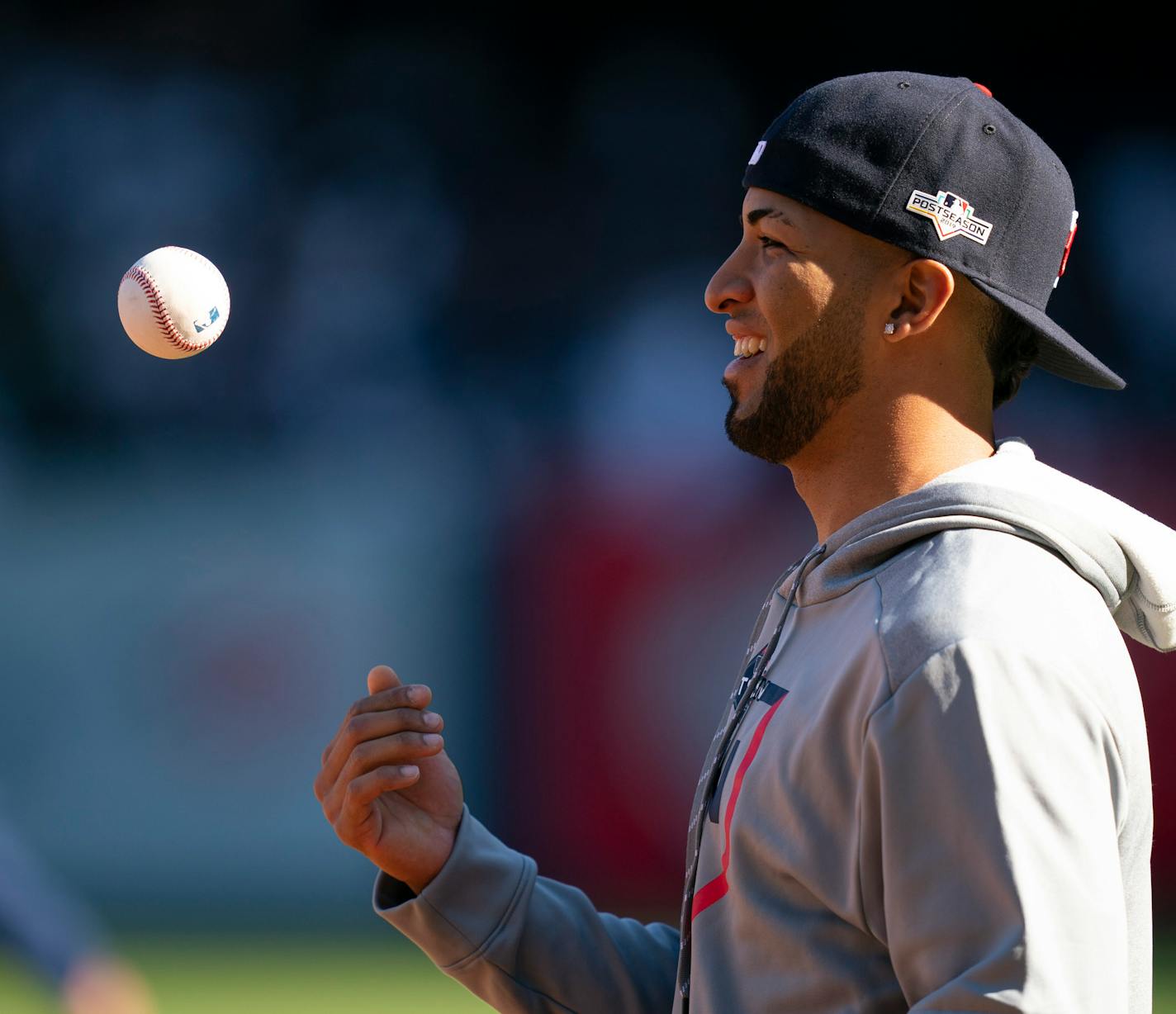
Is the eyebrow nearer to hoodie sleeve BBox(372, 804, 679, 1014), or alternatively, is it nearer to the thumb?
the thumb

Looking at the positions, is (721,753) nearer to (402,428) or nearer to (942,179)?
(942,179)

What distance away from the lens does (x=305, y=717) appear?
6762 mm

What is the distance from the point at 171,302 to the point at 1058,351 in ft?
6.73

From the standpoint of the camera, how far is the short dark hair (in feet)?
6.05

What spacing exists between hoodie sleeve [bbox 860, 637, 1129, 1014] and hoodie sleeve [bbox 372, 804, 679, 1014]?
72 centimetres

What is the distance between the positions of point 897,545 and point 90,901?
221 inches

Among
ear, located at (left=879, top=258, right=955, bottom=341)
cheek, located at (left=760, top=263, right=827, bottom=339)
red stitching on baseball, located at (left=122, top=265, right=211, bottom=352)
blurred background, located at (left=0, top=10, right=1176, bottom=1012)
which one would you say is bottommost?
ear, located at (left=879, top=258, right=955, bottom=341)

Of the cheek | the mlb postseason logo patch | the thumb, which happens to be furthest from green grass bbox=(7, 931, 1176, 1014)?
the mlb postseason logo patch

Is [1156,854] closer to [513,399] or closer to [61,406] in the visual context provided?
[513,399]

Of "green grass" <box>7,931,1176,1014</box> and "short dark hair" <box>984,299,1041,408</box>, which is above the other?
"green grass" <box>7,931,1176,1014</box>

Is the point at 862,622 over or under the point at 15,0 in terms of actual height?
under


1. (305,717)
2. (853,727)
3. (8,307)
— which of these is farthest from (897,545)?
(8,307)

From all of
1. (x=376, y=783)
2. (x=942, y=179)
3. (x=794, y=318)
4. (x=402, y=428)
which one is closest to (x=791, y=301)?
(x=794, y=318)

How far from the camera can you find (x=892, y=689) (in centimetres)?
139
